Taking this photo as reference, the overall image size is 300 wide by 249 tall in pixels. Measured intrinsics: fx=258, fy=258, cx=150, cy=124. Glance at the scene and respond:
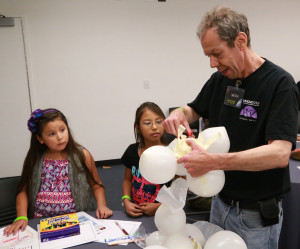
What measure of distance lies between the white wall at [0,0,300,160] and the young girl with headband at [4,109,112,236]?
108 inches

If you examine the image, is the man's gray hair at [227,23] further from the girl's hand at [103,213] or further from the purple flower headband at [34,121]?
the purple flower headband at [34,121]

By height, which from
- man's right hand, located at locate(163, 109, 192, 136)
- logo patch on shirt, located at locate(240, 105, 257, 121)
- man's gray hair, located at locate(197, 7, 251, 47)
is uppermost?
man's gray hair, located at locate(197, 7, 251, 47)

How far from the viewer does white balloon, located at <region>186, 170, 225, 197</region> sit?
0.99 meters

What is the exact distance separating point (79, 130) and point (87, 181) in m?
2.92

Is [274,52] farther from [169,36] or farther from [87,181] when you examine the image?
[87,181]

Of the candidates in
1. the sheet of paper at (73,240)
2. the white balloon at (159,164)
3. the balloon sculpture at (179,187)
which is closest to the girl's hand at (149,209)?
the sheet of paper at (73,240)

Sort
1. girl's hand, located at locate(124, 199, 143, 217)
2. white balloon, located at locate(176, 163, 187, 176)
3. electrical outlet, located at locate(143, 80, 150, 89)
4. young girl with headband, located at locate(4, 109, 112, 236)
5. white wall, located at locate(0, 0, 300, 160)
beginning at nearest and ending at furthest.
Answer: white balloon, located at locate(176, 163, 187, 176) < girl's hand, located at locate(124, 199, 143, 217) < young girl with headband, located at locate(4, 109, 112, 236) < white wall, located at locate(0, 0, 300, 160) < electrical outlet, located at locate(143, 80, 150, 89)

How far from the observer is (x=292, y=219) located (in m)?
1.87

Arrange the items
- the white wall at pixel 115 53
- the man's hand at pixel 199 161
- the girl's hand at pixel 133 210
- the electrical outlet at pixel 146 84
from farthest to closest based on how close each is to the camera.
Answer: the electrical outlet at pixel 146 84, the white wall at pixel 115 53, the girl's hand at pixel 133 210, the man's hand at pixel 199 161

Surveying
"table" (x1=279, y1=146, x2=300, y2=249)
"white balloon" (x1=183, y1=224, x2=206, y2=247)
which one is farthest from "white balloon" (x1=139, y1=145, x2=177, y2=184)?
"table" (x1=279, y1=146, x2=300, y2=249)

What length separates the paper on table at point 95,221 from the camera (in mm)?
1345

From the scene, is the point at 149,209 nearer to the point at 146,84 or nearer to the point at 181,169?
the point at 181,169

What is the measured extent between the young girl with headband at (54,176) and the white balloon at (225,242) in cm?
71

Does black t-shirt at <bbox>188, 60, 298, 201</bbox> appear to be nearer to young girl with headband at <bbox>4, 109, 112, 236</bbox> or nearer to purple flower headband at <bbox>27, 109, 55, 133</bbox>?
young girl with headband at <bbox>4, 109, 112, 236</bbox>
